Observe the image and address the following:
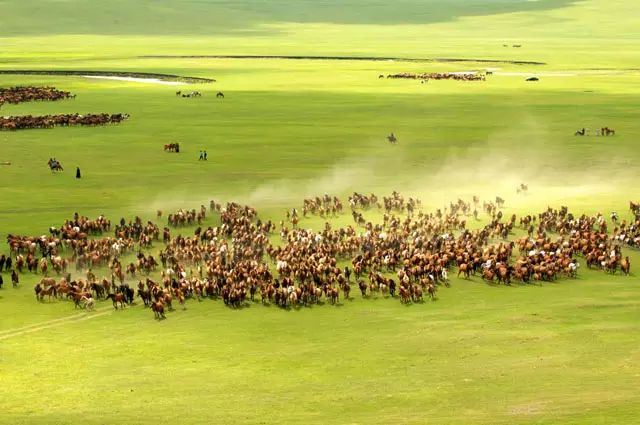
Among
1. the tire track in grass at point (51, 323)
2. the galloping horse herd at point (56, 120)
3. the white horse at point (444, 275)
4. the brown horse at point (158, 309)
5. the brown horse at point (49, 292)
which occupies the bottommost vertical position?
the tire track in grass at point (51, 323)

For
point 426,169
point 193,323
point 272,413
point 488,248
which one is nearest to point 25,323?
point 193,323

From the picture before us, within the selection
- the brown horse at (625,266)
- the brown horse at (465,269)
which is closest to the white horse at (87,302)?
the brown horse at (465,269)

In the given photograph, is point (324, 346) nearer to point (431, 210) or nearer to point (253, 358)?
point (253, 358)

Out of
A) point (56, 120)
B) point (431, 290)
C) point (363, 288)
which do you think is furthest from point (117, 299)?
point (56, 120)

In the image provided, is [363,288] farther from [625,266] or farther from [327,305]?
[625,266]

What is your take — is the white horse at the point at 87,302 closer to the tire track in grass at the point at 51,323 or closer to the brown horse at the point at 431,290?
the tire track in grass at the point at 51,323

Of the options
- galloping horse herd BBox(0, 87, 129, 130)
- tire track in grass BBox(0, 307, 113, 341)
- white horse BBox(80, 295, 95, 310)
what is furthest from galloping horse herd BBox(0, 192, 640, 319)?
galloping horse herd BBox(0, 87, 129, 130)

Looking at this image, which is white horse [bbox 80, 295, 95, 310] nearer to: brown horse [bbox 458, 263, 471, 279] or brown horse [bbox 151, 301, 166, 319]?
brown horse [bbox 151, 301, 166, 319]
